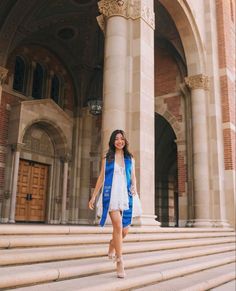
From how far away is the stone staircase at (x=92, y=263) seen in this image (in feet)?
10.5

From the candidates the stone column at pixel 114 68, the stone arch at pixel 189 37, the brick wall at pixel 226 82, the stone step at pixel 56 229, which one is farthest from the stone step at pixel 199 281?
the stone arch at pixel 189 37

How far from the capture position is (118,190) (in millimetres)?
3662

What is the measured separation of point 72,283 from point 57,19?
13.4 metres

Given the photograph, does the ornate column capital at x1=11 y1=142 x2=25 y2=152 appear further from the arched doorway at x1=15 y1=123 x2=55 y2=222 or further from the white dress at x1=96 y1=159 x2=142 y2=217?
the white dress at x1=96 y1=159 x2=142 y2=217

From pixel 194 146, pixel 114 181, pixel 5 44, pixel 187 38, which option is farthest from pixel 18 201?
pixel 114 181

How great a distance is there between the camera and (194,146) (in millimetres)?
11945

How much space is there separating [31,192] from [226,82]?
9.00 meters

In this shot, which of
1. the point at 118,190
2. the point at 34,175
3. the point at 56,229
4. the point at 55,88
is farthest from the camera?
the point at 55,88

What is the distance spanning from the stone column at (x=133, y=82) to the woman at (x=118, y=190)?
294 cm

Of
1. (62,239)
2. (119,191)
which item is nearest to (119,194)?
(119,191)

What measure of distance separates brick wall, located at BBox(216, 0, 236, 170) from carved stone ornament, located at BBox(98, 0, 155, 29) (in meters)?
5.94

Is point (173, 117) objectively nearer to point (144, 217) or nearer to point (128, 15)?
point (128, 15)

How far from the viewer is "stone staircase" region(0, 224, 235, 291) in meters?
3.20

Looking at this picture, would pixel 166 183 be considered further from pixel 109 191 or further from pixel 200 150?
pixel 109 191
